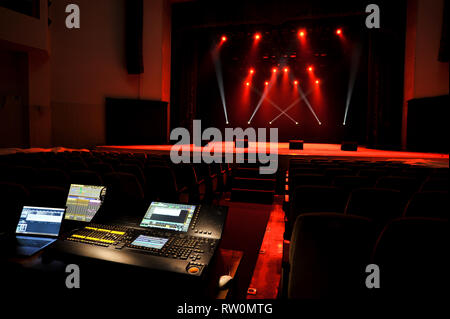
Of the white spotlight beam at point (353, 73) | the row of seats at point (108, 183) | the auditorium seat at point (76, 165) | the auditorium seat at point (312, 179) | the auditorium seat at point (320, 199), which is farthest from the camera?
the white spotlight beam at point (353, 73)

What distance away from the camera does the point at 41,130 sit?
9.65m

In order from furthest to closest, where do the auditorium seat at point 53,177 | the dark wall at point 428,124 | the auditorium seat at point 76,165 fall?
the dark wall at point 428,124 → the auditorium seat at point 76,165 → the auditorium seat at point 53,177

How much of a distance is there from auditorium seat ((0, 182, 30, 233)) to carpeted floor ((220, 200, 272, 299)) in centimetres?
168

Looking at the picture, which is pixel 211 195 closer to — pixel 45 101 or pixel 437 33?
pixel 45 101

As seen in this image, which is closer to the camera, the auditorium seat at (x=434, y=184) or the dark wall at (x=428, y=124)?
the auditorium seat at (x=434, y=184)

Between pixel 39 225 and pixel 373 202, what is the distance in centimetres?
241

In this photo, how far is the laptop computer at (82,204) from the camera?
196 cm

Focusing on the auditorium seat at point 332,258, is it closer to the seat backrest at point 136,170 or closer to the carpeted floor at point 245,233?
the carpeted floor at point 245,233

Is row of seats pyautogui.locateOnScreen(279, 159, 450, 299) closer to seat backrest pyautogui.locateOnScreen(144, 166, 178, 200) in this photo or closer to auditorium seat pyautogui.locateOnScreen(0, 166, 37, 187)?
seat backrest pyautogui.locateOnScreen(144, 166, 178, 200)

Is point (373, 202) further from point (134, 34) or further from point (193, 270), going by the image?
point (134, 34)

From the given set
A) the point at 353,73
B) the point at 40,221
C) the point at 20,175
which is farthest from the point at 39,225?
the point at 353,73

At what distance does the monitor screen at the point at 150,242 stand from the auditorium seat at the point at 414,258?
1.10 metres

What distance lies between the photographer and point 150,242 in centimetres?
152

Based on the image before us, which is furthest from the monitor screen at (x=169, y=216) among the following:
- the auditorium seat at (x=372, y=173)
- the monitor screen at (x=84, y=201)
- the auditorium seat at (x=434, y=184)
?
the auditorium seat at (x=372, y=173)
